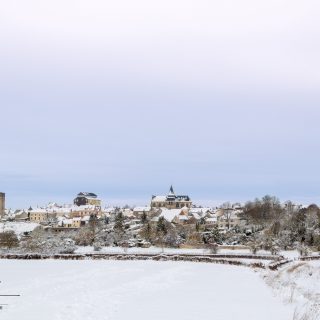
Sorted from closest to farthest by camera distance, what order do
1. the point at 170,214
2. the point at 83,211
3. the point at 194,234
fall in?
the point at 194,234
the point at 170,214
the point at 83,211

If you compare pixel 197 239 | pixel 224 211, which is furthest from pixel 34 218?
pixel 197 239

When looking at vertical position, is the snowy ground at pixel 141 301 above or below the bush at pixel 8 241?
above

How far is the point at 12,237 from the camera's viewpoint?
99.1m

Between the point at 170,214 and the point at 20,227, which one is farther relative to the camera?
the point at 170,214

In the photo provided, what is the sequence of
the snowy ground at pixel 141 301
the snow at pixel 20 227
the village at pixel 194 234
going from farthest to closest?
1. the snow at pixel 20 227
2. the village at pixel 194 234
3. the snowy ground at pixel 141 301

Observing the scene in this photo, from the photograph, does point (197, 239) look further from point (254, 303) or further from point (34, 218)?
point (34, 218)

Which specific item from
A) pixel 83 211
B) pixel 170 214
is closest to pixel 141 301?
pixel 170 214

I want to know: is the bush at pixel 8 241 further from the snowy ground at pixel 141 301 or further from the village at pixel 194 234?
the snowy ground at pixel 141 301

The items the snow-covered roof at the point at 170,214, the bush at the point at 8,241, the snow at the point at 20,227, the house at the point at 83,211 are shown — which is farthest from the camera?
the house at the point at 83,211

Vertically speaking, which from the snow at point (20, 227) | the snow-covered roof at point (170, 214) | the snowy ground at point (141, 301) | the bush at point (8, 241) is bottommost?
the bush at point (8, 241)

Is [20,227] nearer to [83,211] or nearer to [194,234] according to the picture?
[194,234]

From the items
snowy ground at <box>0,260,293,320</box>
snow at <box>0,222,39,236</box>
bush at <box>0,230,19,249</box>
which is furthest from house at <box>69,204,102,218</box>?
snowy ground at <box>0,260,293,320</box>

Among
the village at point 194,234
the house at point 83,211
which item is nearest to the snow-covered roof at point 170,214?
the village at point 194,234

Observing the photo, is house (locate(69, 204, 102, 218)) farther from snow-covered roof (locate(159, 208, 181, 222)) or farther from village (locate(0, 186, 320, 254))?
snow-covered roof (locate(159, 208, 181, 222))
